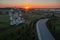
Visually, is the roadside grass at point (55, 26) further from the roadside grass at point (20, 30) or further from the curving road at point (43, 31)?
the roadside grass at point (20, 30)

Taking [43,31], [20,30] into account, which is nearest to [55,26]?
[43,31]

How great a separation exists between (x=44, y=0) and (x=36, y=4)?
0.19 meters

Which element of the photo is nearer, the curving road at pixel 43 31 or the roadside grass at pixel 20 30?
the roadside grass at pixel 20 30

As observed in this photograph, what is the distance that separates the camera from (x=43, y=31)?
3.54 m

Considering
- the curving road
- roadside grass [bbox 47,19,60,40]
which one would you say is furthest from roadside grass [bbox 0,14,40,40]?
roadside grass [bbox 47,19,60,40]

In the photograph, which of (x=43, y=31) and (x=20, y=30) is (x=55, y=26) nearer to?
(x=43, y=31)

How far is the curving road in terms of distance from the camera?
3365 millimetres

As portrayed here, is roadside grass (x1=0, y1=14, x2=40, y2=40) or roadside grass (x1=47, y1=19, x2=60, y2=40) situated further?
roadside grass (x1=47, y1=19, x2=60, y2=40)

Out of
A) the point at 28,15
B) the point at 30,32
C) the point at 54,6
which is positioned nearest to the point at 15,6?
the point at 28,15

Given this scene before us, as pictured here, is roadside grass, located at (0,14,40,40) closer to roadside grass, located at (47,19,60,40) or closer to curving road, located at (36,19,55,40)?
curving road, located at (36,19,55,40)

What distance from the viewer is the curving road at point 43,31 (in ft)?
11.0

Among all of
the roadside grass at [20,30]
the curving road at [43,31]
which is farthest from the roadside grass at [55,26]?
the roadside grass at [20,30]

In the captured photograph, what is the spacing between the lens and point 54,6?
133 inches

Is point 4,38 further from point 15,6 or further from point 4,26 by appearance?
point 15,6
